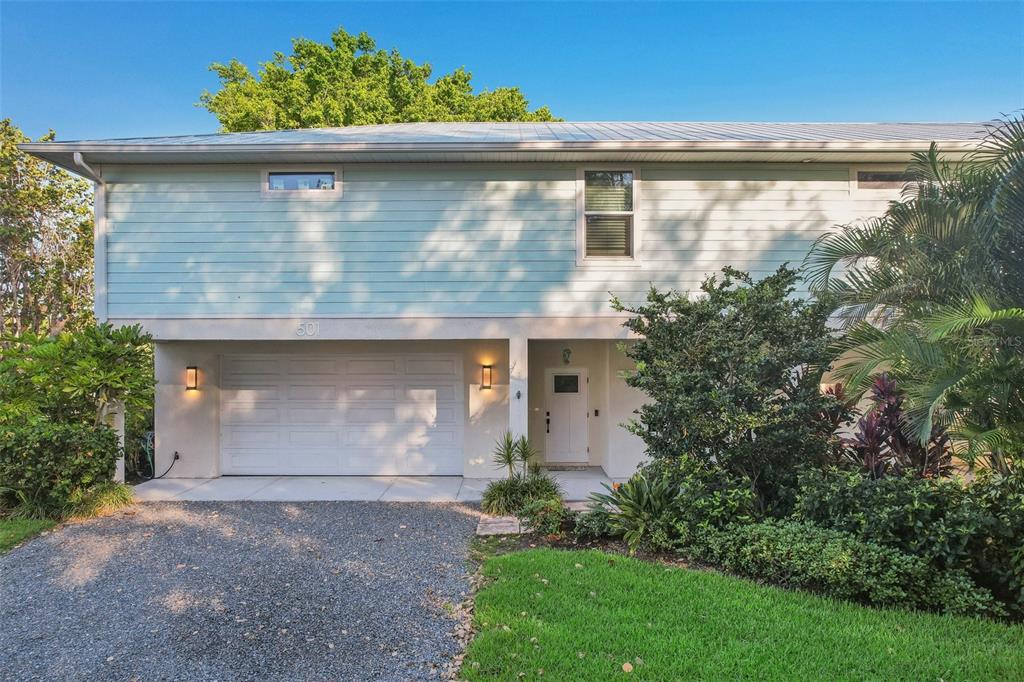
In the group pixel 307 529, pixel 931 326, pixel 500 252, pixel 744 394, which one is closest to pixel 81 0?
pixel 500 252

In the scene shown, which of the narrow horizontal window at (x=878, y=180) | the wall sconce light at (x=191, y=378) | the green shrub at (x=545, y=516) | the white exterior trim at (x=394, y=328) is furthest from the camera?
the wall sconce light at (x=191, y=378)

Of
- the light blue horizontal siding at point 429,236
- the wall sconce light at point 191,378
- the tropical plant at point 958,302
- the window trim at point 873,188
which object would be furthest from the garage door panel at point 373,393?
the window trim at point 873,188

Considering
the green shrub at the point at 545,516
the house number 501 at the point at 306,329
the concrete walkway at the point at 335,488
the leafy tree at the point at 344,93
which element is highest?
the leafy tree at the point at 344,93

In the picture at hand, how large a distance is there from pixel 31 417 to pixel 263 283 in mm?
3102

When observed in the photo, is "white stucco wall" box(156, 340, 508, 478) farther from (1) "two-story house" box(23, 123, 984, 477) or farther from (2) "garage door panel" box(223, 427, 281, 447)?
(1) "two-story house" box(23, 123, 984, 477)

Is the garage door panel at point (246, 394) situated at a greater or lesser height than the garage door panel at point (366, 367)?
lesser

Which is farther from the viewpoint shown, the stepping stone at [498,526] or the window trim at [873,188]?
the window trim at [873,188]

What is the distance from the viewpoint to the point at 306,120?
17.8m

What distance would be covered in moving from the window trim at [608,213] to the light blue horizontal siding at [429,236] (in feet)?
0.28

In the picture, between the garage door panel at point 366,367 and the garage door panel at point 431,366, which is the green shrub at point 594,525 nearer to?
the garage door panel at point 431,366

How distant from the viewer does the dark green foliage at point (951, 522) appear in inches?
147

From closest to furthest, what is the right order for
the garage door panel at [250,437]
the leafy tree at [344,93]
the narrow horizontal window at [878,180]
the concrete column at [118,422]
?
the concrete column at [118,422], the narrow horizontal window at [878,180], the garage door panel at [250,437], the leafy tree at [344,93]

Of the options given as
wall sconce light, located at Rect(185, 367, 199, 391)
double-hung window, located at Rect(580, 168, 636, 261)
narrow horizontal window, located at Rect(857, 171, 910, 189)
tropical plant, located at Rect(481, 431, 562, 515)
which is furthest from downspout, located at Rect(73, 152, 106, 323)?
narrow horizontal window, located at Rect(857, 171, 910, 189)

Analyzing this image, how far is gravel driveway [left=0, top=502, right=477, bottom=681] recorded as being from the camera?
3.21m
